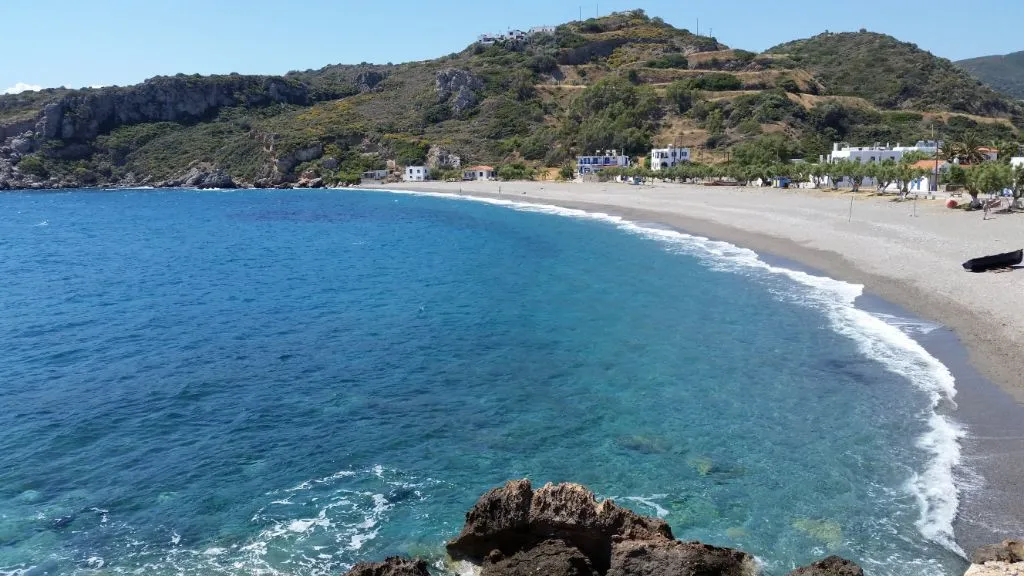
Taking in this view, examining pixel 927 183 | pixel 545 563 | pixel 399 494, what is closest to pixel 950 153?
pixel 927 183

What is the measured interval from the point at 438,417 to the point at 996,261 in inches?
984

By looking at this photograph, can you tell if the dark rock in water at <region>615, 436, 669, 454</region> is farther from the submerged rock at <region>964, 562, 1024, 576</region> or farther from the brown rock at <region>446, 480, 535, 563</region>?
the submerged rock at <region>964, 562, 1024, 576</region>

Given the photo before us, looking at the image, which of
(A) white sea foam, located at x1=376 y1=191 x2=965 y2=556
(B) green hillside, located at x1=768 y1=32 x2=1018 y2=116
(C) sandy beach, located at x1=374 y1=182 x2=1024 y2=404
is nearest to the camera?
(A) white sea foam, located at x1=376 y1=191 x2=965 y2=556

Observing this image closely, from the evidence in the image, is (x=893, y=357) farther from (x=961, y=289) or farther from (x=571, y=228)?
(x=571, y=228)

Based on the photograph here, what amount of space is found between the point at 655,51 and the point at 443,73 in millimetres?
54647

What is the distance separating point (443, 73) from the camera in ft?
545

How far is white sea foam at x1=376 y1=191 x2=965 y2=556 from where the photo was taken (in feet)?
41.0

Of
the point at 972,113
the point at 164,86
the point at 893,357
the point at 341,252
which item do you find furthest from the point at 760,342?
the point at 164,86

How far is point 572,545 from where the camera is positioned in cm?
1021

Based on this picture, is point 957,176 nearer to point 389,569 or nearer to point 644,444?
point 644,444

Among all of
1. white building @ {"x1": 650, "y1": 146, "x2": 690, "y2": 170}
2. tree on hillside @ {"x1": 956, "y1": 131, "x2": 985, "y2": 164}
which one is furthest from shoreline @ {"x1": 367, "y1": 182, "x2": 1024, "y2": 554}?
white building @ {"x1": 650, "y1": 146, "x2": 690, "y2": 170}

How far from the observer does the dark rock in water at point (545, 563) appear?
9594mm

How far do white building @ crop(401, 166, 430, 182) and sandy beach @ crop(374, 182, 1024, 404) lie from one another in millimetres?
58850

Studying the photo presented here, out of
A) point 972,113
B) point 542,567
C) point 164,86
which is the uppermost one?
point 164,86
